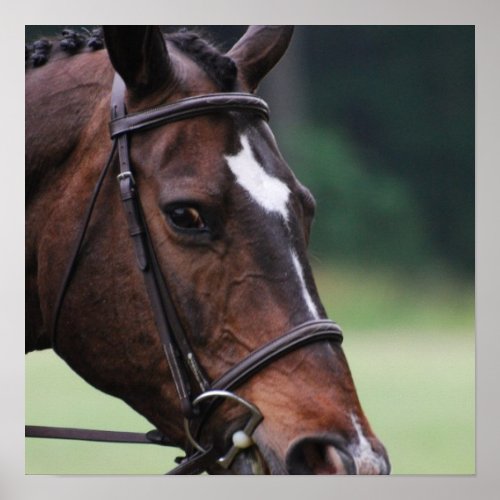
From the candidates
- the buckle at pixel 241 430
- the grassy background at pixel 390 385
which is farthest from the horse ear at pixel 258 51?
the buckle at pixel 241 430

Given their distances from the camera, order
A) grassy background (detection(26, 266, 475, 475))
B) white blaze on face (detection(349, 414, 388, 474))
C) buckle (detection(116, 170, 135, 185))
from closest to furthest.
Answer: white blaze on face (detection(349, 414, 388, 474)) → buckle (detection(116, 170, 135, 185)) → grassy background (detection(26, 266, 475, 475))

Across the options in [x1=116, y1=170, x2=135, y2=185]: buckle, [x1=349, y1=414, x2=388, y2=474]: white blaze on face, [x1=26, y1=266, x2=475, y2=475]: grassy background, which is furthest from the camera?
[x1=26, y1=266, x2=475, y2=475]: grassy background

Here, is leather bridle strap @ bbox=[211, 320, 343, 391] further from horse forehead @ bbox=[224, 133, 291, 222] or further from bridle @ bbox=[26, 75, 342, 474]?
horse forehead @ bbox=[224, 133, 291, 222]

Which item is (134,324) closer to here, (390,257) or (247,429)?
(247,429)

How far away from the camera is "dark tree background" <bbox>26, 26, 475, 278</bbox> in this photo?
266cm

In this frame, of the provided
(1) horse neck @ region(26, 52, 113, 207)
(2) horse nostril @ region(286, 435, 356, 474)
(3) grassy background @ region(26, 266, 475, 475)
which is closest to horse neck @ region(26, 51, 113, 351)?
(1) horse neck @ region(26, 52, 113, 207)

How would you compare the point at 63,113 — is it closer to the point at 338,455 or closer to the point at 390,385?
the point at 338,455

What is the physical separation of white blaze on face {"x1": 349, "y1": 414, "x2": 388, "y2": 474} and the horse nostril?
2 cm

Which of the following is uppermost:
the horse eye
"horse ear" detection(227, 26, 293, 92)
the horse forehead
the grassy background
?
"horse ear" detection(227, 26, 293, 92)

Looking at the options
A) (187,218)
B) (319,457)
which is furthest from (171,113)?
(319,457)

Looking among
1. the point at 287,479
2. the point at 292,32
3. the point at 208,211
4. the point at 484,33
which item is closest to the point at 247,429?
the point at 287,479

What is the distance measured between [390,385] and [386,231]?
0.48m

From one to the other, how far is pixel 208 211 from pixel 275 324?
1.08ft

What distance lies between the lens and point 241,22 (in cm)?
268
